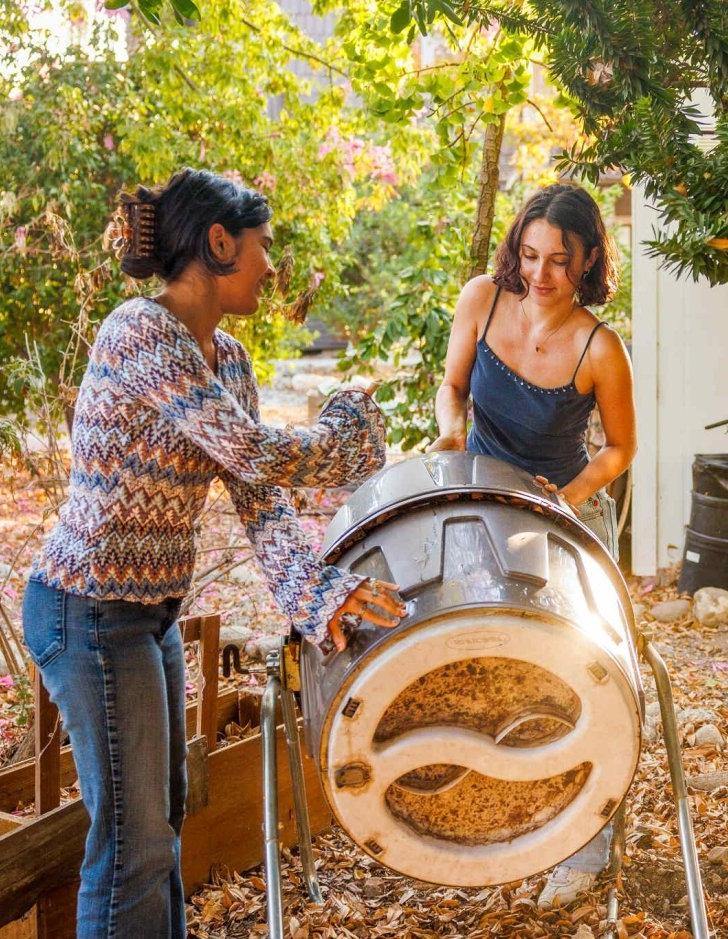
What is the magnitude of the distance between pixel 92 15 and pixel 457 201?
295cm

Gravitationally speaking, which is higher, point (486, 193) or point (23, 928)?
point (486, 193)

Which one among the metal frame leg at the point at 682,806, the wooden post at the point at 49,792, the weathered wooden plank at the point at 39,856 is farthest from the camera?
the wooden post at the point at 49,792

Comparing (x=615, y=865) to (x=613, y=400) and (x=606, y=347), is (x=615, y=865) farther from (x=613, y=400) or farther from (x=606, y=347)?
(x=606, y=347)

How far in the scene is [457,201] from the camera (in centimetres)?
537

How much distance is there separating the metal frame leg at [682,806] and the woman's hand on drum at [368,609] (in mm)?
712

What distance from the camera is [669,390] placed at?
5754mm

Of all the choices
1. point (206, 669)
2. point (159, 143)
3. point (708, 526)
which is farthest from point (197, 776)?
point (159, 143)

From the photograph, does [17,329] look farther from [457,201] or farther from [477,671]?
[477,671]

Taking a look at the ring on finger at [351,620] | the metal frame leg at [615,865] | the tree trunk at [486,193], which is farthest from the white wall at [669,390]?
the ring on finger at [351,620]

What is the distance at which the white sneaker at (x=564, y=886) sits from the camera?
267 cm

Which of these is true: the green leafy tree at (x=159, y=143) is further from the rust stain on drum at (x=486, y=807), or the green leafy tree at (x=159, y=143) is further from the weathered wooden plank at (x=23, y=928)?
the rust stain on drum at (x=486, y=807)

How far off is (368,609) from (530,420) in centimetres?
97

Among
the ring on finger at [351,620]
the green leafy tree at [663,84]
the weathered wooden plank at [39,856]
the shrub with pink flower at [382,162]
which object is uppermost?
the shrub with pink flower at [382,162]

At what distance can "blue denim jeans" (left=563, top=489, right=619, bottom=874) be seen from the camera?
2582 mm
